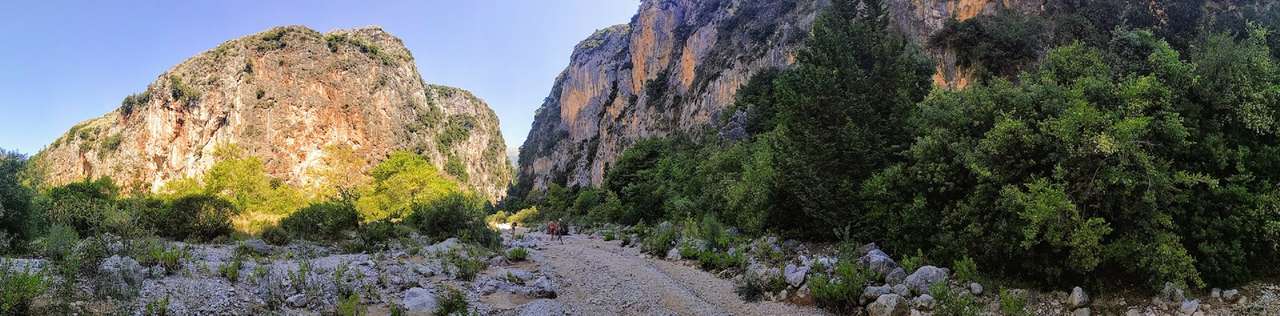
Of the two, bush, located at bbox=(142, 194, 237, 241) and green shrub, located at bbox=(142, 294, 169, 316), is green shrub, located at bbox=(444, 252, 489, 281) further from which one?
bush, located at bbox=(142, 194, 237, 241)

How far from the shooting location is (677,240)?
22266 millimetres

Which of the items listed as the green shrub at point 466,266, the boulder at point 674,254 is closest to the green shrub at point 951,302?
the boulder at point 674,254

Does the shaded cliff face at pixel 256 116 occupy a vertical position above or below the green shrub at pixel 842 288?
above

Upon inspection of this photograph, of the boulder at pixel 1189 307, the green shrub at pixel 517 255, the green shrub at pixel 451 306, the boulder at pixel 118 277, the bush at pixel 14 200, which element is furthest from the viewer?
the green shrub at pixel 517 255

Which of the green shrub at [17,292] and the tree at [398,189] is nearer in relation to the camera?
the green shrub at [17,292]

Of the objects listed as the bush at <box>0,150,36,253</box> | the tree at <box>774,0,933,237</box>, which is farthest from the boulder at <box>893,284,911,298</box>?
the bush at <box>0,150,36,253</box>

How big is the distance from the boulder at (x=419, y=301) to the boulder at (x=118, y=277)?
3.95m

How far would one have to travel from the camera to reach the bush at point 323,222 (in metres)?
25.4

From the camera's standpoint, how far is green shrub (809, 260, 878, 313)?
11.2 metres

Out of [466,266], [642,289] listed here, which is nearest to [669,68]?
[466,266]

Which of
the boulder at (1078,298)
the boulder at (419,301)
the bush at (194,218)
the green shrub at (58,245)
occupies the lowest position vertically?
the boulder at (1078,298)

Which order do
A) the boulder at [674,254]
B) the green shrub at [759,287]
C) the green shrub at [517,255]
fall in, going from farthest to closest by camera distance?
the boulder at [674,254]
the green shrub at [517,255]
the green shrub at [759,287]

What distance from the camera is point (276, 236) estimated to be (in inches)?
934

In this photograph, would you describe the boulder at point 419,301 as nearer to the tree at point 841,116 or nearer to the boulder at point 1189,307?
the tree at point 841,116
